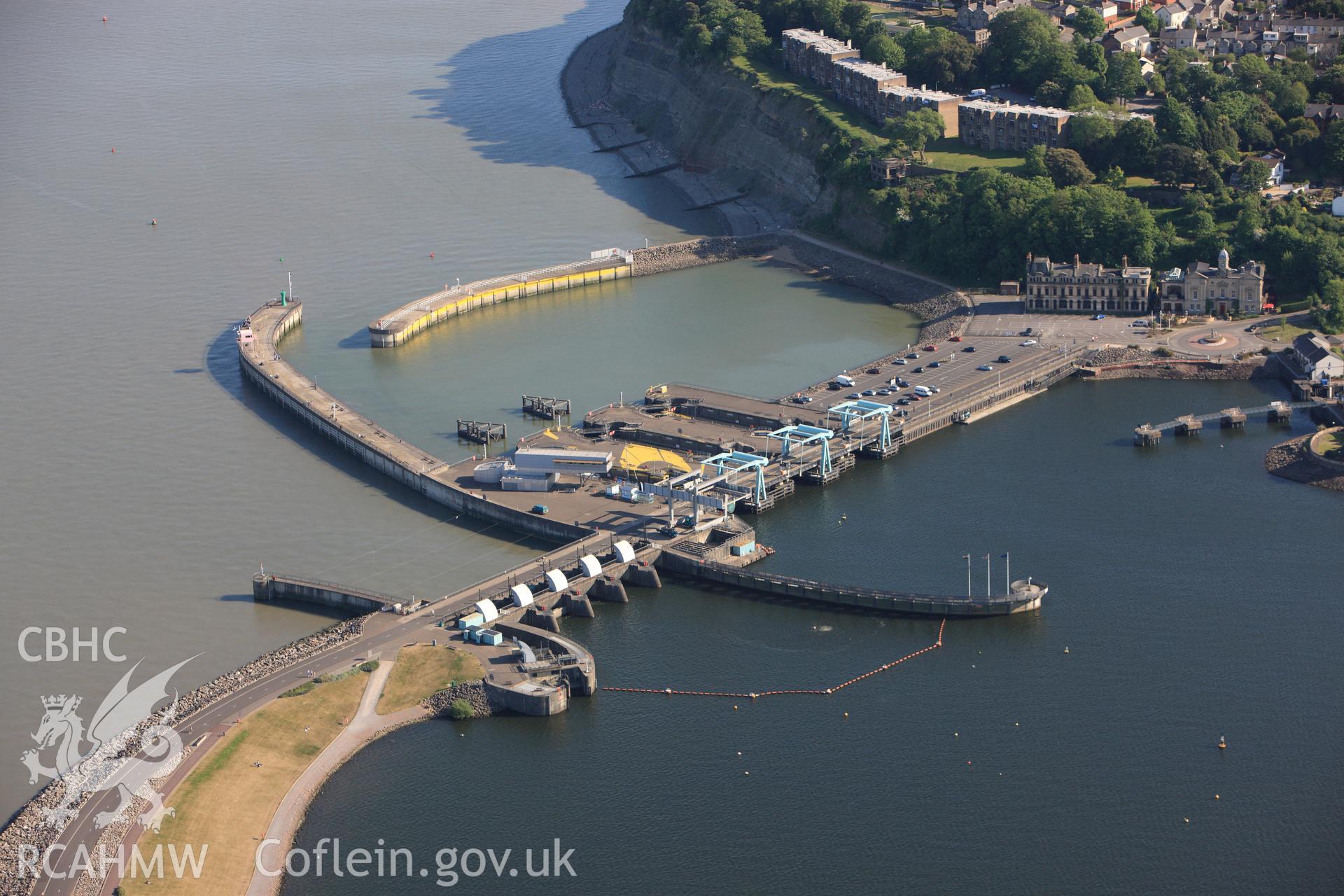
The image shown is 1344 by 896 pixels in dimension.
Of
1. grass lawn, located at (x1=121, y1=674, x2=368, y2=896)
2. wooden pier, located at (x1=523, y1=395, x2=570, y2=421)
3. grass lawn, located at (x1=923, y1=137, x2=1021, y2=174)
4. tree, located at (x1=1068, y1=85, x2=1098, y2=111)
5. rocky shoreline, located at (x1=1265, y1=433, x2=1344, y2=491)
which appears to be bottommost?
grass lawn, located at (x1=121, y1=674, x2=368, y2=896)

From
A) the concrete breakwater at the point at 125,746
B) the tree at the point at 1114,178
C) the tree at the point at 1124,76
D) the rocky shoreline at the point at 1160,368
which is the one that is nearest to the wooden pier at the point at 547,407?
the concrete breakwater at the point at 125,746

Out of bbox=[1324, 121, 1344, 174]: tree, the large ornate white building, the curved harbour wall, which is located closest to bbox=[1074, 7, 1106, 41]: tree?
bbox=[1324, 121, 1344, 174]: tree

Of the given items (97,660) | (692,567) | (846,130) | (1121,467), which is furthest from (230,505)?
(846,130)

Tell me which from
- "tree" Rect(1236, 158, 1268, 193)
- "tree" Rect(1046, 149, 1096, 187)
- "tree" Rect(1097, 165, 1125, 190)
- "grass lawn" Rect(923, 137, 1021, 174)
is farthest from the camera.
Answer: "grass lawn" Rect(923, 137, 1021, 174)

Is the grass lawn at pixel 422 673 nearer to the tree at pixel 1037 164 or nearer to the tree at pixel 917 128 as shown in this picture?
the tree at pixel 1037 164

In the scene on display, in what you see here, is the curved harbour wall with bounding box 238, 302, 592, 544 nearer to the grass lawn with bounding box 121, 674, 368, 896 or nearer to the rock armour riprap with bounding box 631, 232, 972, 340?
the grass lawn with bounding box 121, 674, 368, 896

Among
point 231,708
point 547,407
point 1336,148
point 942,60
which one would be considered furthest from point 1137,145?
point 231,708
